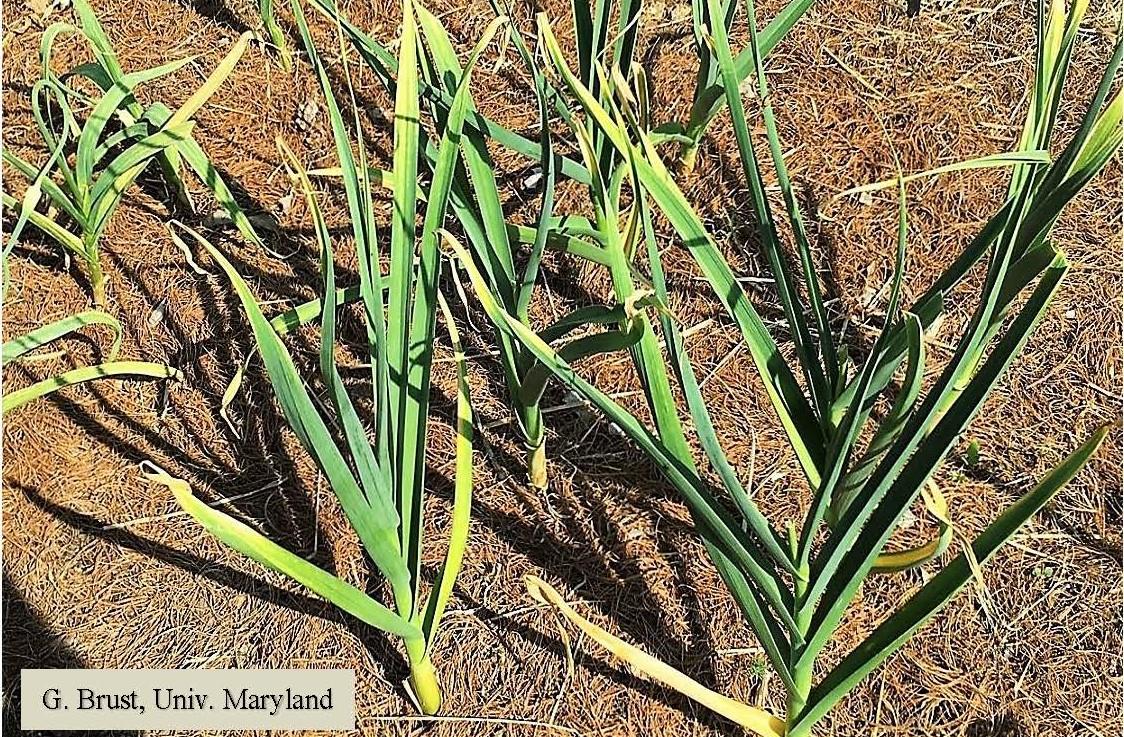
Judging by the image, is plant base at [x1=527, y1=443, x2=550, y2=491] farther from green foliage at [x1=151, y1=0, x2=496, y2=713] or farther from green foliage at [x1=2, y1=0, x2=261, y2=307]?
green foliage at [x1=2, y1=0, x2=261, y2=307]

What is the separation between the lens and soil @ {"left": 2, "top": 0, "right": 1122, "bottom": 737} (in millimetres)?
1234

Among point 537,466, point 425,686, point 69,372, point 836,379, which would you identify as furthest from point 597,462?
point 69,372

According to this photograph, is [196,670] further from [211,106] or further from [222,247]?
[211,106]

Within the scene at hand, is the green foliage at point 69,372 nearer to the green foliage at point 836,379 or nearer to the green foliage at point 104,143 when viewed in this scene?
the green foliage at point 104,143

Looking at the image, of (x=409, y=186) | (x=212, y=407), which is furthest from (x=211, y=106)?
(x=409, y=186)

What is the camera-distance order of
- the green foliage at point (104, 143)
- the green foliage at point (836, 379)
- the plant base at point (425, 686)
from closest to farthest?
the green foliage at point (836, 379), the plant base at point (425, 686), the green foliage at point (104, 143)

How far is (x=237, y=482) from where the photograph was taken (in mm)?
1382

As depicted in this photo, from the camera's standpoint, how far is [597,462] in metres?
1.37

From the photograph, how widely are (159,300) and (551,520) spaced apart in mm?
691

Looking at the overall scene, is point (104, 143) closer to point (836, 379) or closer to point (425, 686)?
point (425, 686)

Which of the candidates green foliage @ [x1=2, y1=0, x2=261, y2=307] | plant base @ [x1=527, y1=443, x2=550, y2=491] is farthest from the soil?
green foliage @ [x1=2, y1=0, x2=261, y2=307]

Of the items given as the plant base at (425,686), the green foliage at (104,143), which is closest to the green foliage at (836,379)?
the plant base at (425,686)

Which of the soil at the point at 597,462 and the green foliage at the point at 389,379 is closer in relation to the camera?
the green foliage at the point at 389,379

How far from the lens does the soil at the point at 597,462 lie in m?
1.23
